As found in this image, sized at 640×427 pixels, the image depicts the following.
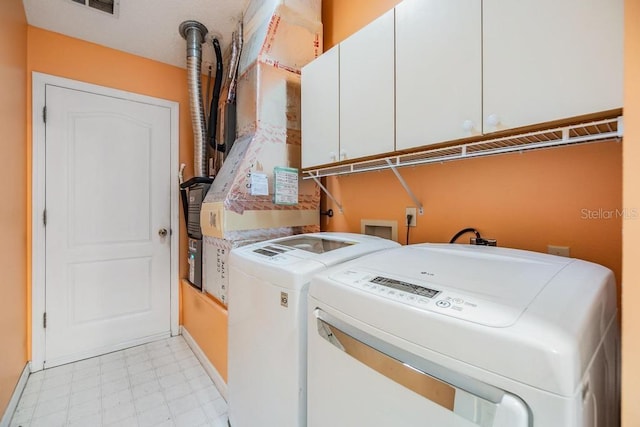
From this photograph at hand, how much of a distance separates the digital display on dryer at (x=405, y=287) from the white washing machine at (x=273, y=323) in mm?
308

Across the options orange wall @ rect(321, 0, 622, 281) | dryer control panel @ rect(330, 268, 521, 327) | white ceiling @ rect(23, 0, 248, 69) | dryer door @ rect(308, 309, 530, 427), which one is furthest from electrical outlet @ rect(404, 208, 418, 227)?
white ceiling @ rect(23, 0, 248, 69)

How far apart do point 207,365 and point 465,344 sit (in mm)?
2145

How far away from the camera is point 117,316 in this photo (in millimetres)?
2504

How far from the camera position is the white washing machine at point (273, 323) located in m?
1.02

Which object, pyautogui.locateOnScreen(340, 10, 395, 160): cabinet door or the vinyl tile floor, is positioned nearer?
pyautogui.locateOnScreen(340, 10, 395, 160): cabinet door

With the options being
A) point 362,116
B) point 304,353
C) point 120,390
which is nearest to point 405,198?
point 362,116

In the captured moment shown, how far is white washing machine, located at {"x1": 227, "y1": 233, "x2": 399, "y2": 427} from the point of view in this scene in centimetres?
102

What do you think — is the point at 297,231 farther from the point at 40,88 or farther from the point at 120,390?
the point at 40,88

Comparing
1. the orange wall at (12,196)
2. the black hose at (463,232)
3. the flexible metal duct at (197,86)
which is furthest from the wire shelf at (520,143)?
the orange wall at (12,196)

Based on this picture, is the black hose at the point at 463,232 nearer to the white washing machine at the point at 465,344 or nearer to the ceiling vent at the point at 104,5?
the white washing machine at the point at 465,344

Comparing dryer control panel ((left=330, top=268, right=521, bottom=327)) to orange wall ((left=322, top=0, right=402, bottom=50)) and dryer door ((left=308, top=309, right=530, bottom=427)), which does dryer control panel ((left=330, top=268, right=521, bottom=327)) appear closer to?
dryer door ((left=308, top=309, right=530, bottom=427))

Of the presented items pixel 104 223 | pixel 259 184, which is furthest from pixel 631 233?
pixel 104 223

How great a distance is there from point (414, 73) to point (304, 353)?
1.20 m

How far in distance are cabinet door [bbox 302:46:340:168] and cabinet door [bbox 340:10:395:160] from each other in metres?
0.06
